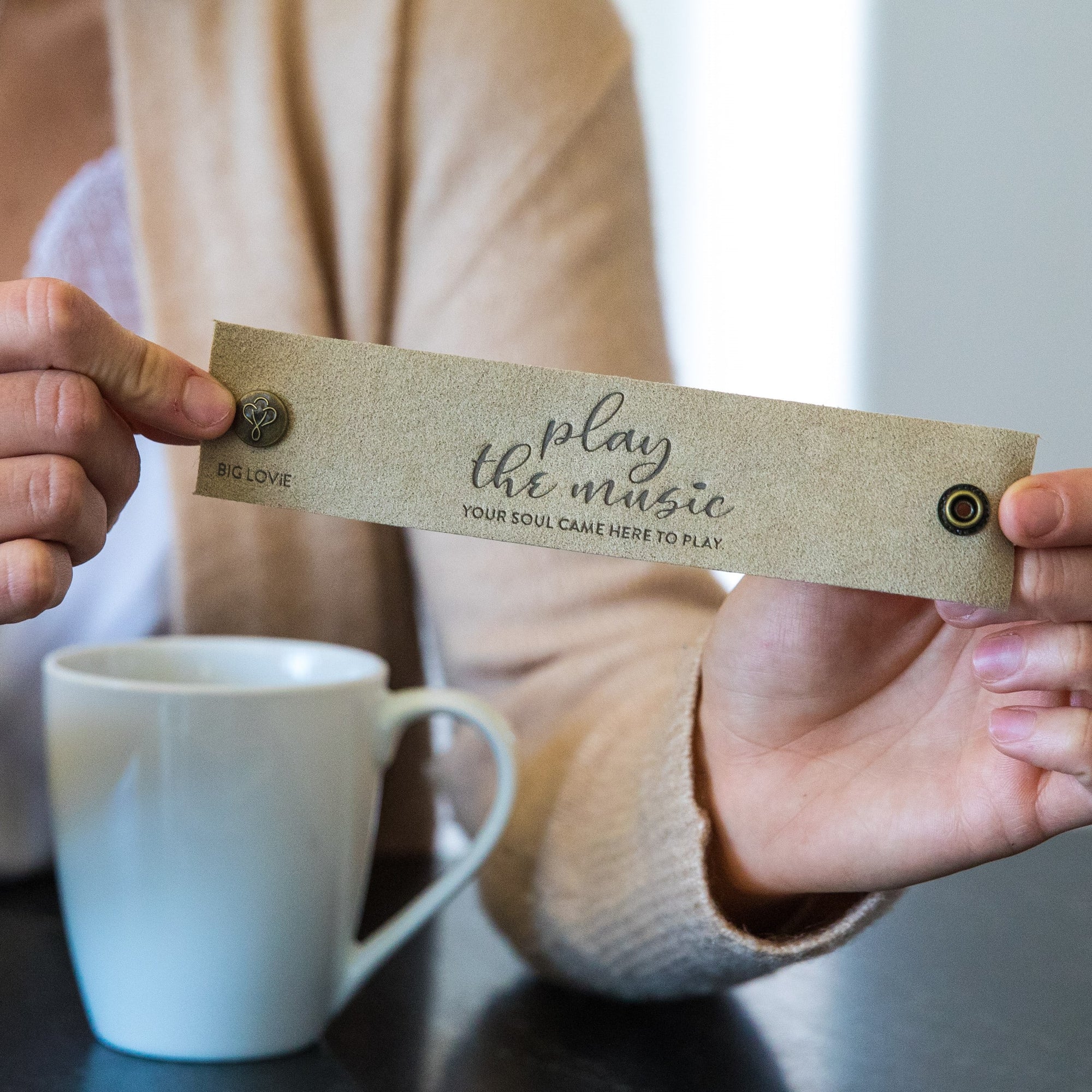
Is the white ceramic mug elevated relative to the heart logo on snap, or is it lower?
lower

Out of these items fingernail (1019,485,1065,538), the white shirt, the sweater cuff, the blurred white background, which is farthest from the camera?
the blurred white background

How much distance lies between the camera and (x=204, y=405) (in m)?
0.29

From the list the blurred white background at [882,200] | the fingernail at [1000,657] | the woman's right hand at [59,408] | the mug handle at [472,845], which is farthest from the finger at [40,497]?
the blurred white background at [882,200]

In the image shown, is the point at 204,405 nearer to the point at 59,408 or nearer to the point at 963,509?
the point at 59,408

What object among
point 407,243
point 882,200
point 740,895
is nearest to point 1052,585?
point 740,895

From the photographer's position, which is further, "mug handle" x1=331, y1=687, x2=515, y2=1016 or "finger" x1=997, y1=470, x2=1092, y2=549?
"mug handle" x1=331, y1=687, x2=515, y2=1016

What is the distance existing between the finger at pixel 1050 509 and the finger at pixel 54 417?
23cm

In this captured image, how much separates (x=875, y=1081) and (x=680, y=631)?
22 cm

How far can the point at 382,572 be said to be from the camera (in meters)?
0.68

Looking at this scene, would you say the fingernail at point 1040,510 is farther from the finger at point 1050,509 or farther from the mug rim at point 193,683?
the mug rim at point 193,683

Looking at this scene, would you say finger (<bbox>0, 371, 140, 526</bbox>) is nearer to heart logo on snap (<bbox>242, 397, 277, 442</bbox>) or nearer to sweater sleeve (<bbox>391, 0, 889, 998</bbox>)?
heart logo on snap (<bbox>242, 397, 277, 442</bbox>)

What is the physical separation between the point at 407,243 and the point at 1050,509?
0.46m

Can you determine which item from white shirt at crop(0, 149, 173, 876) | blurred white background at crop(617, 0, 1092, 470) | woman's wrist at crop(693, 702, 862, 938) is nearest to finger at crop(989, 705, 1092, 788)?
woman's wrist at crop(693, 702, 862, 938)

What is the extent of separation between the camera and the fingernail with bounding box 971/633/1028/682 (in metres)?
0.31
